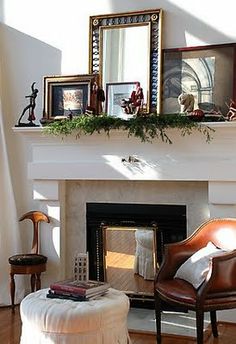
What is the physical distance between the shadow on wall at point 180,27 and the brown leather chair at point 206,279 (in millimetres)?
1494

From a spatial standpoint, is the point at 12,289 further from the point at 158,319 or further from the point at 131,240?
the point at 158,319

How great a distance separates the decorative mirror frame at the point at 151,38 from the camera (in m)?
4.39

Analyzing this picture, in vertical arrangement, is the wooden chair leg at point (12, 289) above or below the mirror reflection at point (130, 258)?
below

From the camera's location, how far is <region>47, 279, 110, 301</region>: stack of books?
318 cm

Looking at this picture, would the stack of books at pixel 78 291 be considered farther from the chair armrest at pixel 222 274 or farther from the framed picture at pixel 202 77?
the framed picture at pixel 202 77

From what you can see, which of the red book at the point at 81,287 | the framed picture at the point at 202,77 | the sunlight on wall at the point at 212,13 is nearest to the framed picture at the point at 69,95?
the framed picture at the point at 202,77

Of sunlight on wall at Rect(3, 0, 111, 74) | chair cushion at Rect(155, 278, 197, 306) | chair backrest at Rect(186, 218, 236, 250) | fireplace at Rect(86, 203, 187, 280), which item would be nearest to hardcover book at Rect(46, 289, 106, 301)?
chair cushion at Rect(155, 278, 197, 306)

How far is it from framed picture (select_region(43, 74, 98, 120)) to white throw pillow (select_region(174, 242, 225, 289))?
152 centimetres

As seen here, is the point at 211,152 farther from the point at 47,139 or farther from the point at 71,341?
the point at 71,341

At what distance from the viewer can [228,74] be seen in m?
4.19

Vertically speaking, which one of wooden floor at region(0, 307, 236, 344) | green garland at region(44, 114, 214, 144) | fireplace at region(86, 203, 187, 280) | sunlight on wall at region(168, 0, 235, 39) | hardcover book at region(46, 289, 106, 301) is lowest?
wooden floor at region(0, 307, 236, 344)

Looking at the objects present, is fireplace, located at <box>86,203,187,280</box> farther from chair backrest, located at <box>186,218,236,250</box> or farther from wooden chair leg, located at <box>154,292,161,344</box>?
wooden chair leg, located at <box>154,292,161,344</box>

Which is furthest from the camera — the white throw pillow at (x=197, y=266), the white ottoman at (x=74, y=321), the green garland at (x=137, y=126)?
the green garland at (x=137, y=126)

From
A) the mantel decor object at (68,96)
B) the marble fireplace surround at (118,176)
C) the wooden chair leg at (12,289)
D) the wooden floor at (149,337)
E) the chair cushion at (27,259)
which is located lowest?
the wooden floor at (149,337)
